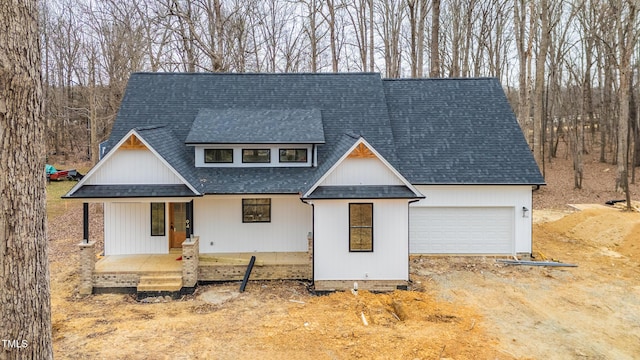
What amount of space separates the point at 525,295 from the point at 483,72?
109ft

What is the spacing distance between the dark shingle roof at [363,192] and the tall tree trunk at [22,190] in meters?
7.76

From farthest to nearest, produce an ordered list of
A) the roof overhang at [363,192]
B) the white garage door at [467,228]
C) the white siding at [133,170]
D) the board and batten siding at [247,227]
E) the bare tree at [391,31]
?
1. the bare tree at [391,31]
2. the white garage door at [467,228]
3. the board and batten siding at [247,227]
4. the white siding at [133,170]
5. the roof overhang at [363,192]

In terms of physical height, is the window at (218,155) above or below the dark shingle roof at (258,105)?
below

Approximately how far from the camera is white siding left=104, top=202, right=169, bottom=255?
517 inches

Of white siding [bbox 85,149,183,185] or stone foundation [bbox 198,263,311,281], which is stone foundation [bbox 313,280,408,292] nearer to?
stone foundation [bbox 198,263,311,281]

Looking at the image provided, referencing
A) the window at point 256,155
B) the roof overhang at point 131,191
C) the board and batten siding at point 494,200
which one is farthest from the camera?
the board and batten siding at point 494,200

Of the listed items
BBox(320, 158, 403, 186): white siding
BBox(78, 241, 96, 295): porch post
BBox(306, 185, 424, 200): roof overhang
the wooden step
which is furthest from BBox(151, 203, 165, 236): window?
BBox(320, 158, 403, 186): white siding

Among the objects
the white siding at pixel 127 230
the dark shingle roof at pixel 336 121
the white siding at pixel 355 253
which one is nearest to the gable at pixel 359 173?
the dark shingle roof at pixel 336 121

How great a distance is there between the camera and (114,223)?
43.1 ft

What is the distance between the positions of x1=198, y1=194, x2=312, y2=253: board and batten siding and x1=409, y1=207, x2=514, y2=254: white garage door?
4023mm

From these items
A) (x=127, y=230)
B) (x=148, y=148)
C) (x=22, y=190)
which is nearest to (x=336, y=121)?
(x=148, y=148)

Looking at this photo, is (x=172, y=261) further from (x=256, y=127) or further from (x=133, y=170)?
(x=256, y=127)

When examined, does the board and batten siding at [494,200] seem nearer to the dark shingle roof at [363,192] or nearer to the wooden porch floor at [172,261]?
the dark shingle roof at [363,192]

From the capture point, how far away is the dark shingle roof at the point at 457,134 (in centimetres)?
1415
